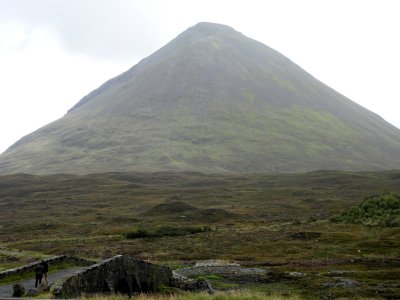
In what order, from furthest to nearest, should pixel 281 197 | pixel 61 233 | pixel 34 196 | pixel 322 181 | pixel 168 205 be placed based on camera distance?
pixel 322 181 → pixel 34 196 → pixel 281 197 → pixel 168 205 → pixel 61 233

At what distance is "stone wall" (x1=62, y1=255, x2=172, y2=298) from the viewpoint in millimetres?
22758

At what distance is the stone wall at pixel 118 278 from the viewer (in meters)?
22.8

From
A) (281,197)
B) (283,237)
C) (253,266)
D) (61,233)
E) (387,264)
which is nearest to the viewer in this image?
(387,264)

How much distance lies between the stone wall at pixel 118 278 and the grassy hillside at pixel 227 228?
539cm

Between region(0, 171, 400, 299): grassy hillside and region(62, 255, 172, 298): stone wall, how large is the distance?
5393mm

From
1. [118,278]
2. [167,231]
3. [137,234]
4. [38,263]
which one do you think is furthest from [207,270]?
[167,231]

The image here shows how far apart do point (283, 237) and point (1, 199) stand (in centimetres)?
9888

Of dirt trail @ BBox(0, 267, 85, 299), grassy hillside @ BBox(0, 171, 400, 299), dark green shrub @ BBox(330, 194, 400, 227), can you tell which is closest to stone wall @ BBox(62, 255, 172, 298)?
dirt trail @ BBox(0, 267, 85, 299)

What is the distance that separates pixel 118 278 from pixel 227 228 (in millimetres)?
45910

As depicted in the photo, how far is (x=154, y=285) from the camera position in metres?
30.7

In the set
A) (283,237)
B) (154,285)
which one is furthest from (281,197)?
(154,285)

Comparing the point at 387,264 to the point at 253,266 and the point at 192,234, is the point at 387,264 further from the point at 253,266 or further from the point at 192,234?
the point at 192,234

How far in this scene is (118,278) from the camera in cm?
2717

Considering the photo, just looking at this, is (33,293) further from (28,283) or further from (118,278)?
(28,283)
